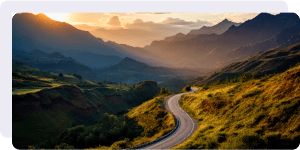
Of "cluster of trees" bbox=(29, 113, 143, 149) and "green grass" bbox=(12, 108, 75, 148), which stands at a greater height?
"cluster of trees" bbox=(29, 113, 143, 149)

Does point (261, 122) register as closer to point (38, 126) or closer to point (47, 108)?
point (38, 126)

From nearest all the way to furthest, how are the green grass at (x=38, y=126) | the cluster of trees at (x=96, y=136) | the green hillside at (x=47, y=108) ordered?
the cluster of trees at (x=96, y=136) < the green grass at (x=38, y=126) < the green hillside at (x=47, y=108)

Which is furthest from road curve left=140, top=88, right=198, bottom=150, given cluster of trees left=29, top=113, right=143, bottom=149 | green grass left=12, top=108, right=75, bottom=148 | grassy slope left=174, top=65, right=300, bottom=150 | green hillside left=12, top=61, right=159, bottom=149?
green grass left=12, top=108, right=75, bottom=148

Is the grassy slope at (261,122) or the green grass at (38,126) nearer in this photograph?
the grassy slope at (261,122)

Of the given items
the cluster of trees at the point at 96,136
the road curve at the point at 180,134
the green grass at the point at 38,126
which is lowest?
the green grass at the point at 38,126

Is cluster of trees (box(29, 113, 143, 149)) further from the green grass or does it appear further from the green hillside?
the green hillside

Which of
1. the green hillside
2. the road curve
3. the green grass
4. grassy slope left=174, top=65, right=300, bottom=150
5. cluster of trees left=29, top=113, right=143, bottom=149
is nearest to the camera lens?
grassy slope left=174, top=65, right=300, bottom=150

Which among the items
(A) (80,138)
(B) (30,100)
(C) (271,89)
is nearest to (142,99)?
(B) (30,100)

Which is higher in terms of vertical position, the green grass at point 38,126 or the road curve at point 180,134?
the road curve at point 180,134

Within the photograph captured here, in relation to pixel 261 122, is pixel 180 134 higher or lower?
lower

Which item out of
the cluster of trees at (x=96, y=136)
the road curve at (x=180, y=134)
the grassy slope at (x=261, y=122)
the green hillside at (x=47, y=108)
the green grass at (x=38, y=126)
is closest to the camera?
the grassy slope at (x=261, y=122)

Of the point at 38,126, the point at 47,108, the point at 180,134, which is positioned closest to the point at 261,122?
the point at 180,134

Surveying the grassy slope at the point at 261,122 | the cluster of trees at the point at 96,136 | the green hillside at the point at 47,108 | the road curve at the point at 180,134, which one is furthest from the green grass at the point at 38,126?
the grassy slope at the point at 261,122

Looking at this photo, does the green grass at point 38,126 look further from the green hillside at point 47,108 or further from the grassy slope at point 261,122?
Result: the grassy slope at point 261,122
